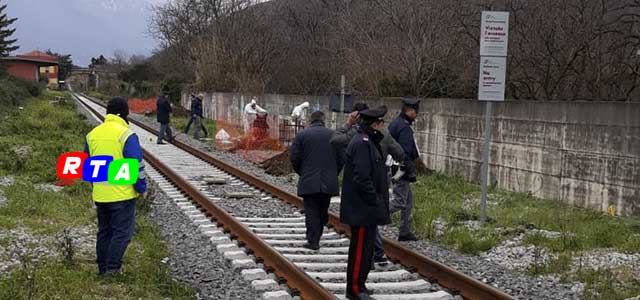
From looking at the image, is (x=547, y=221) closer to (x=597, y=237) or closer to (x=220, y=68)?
(x=597, y=237)

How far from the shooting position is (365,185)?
21.8 feet

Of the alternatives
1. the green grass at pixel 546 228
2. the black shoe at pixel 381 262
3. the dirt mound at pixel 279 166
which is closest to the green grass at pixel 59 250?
the black shoe at pixel 381 262

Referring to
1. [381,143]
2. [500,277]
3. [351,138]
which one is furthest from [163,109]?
[500,277]

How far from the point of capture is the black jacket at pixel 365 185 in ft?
21.9

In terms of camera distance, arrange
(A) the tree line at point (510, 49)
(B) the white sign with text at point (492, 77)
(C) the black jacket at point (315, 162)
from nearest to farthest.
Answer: (C) the black jacket at point (315, 162) < (B) the white sign with text at point (492, 77) < (A) the tree line at point (510, 49)

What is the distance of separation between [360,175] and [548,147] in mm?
7663

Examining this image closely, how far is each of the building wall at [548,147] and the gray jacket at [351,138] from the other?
5.00m

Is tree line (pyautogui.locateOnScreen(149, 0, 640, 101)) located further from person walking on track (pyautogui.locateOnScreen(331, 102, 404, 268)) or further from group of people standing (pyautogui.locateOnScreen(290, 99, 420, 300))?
person walking on track (pyautogui.locateOnScreen(331, 102, 404, 268))

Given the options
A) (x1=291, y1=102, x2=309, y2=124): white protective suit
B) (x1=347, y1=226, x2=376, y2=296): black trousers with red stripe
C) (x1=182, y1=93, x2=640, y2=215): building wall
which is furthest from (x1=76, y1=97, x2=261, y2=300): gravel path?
(x1=291, y1=102, x2=309, y2=124): white protective suit

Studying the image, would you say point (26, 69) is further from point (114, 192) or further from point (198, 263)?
point (114, 192)

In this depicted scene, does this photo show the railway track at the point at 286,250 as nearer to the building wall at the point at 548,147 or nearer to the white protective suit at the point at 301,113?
the building wall at the point at 548,147

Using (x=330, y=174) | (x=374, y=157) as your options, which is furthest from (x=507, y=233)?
(x=374, y=157)

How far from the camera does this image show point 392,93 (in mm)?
21844

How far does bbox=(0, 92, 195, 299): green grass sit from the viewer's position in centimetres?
657
